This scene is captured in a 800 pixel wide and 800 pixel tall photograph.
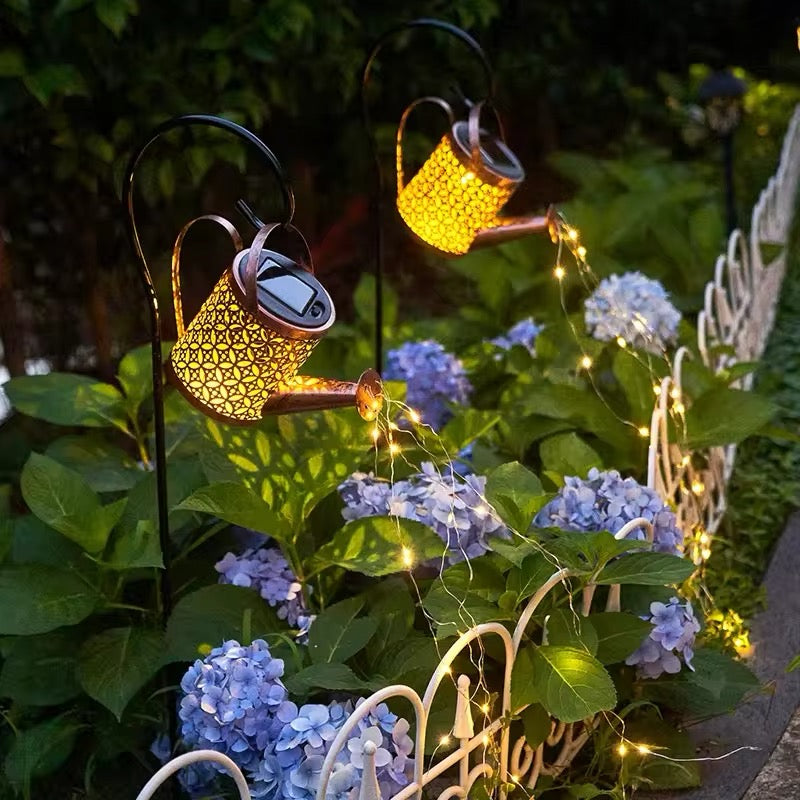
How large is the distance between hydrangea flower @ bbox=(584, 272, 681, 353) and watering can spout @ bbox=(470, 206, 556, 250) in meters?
0.74

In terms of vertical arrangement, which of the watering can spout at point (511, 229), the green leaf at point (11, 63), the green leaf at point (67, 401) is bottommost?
the green leaf at point (67, 401)

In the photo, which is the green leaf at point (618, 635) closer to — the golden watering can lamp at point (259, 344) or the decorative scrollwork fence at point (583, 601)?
the decorative scrollwork fence at point (583, 601)

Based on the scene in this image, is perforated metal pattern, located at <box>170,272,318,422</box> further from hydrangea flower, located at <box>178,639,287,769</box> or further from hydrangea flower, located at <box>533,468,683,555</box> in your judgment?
hydrangea flower, located at <box>533,468,683,555</box>

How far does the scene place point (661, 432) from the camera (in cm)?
273

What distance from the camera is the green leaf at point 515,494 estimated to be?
2.24 meters

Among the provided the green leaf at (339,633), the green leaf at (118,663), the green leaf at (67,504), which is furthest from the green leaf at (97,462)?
the green leaf at (339,633)

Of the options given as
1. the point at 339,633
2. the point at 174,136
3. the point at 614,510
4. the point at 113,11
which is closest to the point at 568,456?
the point at 614,510

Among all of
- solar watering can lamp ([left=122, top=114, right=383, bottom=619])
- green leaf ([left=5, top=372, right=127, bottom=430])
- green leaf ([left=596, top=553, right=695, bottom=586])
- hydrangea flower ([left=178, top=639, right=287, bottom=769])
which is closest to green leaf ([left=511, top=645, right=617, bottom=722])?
green leaf ([left=596, top=553, right=695, bottom=586])

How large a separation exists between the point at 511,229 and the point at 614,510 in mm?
680

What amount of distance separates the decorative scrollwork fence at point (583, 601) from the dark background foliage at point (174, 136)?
1.44 meters

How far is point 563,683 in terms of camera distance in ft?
6.66

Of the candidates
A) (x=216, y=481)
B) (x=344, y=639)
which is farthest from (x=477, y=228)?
(x=344, y=639)

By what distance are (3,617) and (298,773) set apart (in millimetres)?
648

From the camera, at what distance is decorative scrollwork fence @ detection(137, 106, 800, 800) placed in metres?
1.73
